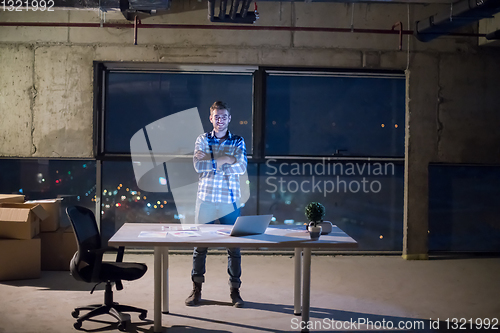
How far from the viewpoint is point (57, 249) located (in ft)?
15.6

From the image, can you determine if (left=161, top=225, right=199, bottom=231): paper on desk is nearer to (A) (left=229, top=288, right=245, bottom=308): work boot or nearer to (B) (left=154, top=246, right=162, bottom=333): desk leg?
(B) (left=154, top=246, right=162, bottom=333): desk leg

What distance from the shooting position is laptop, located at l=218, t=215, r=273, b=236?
3.07 meters

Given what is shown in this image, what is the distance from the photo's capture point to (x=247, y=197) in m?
→ 5.72

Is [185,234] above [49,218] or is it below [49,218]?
above

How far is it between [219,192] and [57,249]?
81.6 inches

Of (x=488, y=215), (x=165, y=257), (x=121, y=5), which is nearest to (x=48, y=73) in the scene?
(x=121, y=5)

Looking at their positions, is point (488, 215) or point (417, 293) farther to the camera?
point (488, 215)

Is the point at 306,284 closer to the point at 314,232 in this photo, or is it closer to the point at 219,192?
the point at 314,232

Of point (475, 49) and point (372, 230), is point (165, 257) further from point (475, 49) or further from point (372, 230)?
point (475, 49)

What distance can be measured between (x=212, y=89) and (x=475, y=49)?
10.9 feet

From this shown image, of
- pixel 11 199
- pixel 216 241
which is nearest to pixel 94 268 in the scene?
pixel 216 241

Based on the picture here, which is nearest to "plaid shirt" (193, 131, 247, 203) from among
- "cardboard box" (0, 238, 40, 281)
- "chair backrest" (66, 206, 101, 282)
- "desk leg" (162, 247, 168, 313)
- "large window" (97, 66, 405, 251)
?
"desk leg" (162, 247, 168, 313)

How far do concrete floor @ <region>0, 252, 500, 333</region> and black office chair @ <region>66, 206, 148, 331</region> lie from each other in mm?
89

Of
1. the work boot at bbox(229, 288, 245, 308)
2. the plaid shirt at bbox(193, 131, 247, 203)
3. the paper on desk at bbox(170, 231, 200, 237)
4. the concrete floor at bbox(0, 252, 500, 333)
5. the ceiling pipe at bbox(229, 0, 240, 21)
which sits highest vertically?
the ceiling pipe at bbox(229, 0, 240, 21)
